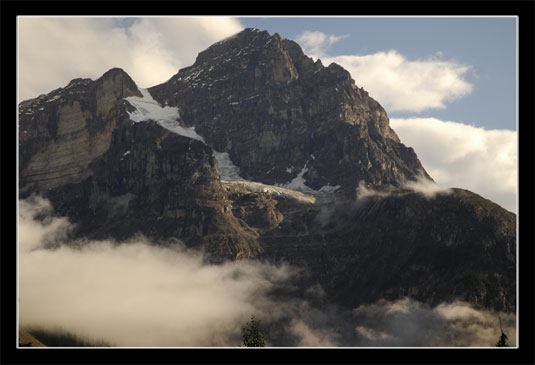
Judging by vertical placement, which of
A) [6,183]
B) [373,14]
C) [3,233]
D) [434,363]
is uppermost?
[373,14]

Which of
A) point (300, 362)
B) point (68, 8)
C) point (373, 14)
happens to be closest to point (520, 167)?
point (373, 14)

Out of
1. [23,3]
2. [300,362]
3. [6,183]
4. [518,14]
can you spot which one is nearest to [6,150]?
[6,183]

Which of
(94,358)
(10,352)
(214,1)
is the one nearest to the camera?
(94,358)

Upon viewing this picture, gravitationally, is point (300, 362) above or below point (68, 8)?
below

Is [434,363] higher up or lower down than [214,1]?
lower down

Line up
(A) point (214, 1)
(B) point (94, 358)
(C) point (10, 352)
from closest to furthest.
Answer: (B) point (94, 358)
(C) point (10, 352)
(A) point (214, 1)

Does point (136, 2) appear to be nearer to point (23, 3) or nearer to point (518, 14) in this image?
point (23, 3)

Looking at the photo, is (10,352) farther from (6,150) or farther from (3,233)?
(6,150)

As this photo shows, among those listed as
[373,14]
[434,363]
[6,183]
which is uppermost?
[373,14]

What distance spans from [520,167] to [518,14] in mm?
13289

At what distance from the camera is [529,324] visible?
70.8 m

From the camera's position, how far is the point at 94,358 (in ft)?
201

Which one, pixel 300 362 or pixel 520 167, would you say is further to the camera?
pixel 520 167

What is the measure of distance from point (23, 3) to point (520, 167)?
45.2m
